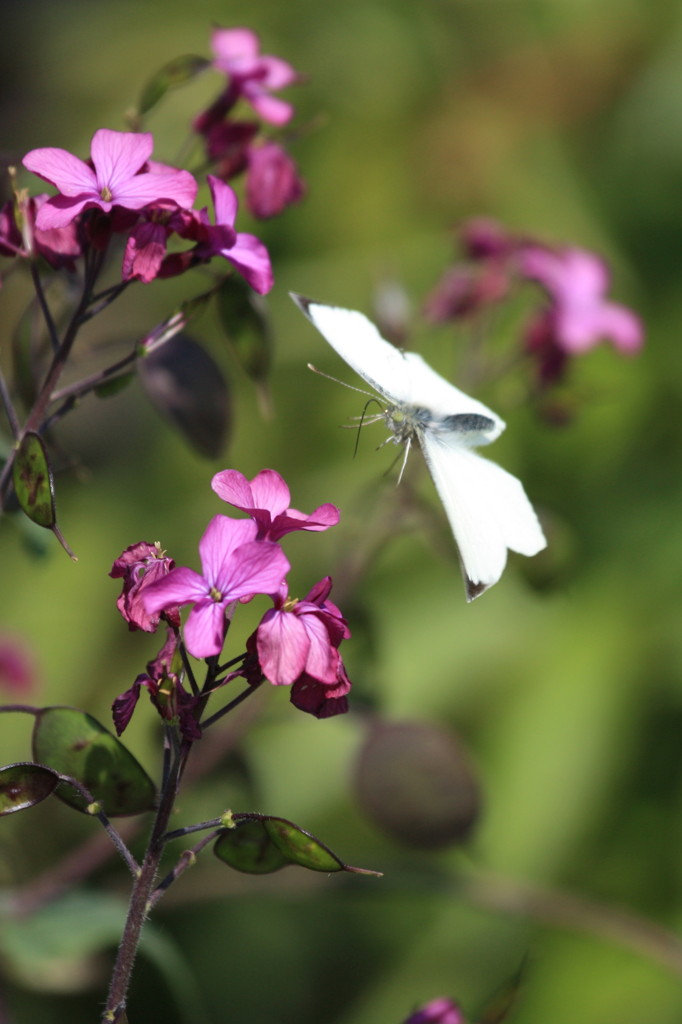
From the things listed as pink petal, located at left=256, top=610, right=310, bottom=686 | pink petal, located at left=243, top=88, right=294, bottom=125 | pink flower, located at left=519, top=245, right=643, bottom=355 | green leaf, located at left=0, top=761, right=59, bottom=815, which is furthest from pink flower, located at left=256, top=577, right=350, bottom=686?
pink flower, located at left=519, top=245, right=643, bottom=355

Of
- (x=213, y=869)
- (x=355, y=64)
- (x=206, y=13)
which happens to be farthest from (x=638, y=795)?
(x=206, y=13)

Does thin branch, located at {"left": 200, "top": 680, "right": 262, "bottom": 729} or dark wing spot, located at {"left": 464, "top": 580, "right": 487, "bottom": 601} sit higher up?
dark wing spot, located at {"left": 464, "top": 580, "right": 487, "bottom": 601}

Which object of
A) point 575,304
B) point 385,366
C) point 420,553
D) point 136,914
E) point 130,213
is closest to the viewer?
point 136,914

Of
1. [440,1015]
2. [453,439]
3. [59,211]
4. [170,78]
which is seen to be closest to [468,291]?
[453,439]

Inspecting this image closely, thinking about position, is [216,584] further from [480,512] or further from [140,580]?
[480,512]

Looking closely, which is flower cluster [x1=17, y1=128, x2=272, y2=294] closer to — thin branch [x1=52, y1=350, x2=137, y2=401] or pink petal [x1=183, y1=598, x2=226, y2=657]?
thin branch [x1=52, y1=350, x2=137, y2=401]

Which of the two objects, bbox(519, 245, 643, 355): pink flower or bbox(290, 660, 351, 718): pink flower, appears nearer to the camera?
bbox(290, 660, 351, 718): pink flower
